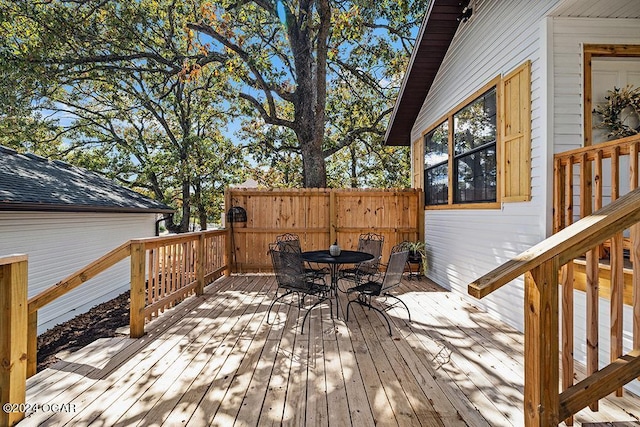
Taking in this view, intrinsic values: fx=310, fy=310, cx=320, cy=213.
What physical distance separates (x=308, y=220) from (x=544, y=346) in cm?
561

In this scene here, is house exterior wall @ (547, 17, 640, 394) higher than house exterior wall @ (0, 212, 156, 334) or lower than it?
higher

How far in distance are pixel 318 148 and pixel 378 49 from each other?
3559 millimetres

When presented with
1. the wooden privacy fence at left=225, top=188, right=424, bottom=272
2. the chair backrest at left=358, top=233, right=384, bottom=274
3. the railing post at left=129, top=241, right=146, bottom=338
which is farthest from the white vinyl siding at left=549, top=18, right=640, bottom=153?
the railing post at left=129, top=241, right=146, bottom=338

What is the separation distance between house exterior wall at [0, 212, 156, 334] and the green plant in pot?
24.9ft

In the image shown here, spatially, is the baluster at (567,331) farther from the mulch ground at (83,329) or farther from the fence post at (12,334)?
the mulch ground at (83,329)

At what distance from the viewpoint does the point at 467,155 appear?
491 centimetres

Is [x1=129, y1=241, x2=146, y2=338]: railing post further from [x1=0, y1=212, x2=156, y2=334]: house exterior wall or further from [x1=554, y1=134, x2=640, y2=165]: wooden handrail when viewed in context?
[x1=554, y1=134, x2=640, y2=165]: wooden handrail

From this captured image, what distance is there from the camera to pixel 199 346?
3162mm

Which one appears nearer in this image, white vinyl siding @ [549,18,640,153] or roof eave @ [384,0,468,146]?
white vinyl siding @ [549,18,640,153]

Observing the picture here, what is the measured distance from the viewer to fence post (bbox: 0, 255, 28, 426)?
6.47 ft

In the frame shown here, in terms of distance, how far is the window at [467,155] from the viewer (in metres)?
4.29

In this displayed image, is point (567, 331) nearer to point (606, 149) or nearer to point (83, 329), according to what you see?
point (606, 149)

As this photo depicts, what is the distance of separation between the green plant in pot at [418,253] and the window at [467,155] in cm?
94

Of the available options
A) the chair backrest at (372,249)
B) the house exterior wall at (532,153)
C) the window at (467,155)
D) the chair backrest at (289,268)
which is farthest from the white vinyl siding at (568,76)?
the chair backrest at (289,268)
